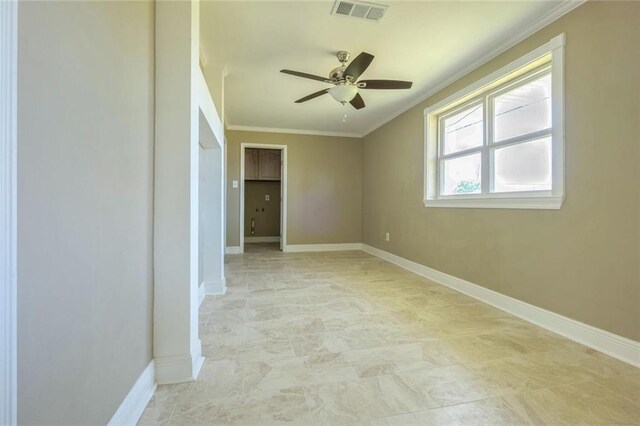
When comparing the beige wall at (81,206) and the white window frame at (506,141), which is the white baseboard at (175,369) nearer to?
the beige wall at (81,206)

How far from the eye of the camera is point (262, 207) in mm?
7109

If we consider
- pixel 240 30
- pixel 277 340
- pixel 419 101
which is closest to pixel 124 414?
pixel 277 340

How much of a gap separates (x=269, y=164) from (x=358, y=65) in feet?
14.4

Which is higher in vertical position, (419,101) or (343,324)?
(419,101)

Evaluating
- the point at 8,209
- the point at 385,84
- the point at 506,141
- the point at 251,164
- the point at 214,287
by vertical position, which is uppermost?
the point at 385,84

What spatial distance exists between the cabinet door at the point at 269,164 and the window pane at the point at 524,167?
4719 millimetres

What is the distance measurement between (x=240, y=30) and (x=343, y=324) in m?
2.66

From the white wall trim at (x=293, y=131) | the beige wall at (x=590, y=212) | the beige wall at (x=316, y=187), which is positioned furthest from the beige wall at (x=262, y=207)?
the beige wall at (x=590, y=212)

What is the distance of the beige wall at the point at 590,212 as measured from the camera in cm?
170

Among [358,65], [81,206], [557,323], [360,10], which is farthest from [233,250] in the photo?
[557,323]

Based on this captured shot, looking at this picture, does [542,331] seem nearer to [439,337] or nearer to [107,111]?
[439,337]

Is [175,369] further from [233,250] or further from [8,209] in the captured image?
[233,250]

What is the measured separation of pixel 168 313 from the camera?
1440 millimetres

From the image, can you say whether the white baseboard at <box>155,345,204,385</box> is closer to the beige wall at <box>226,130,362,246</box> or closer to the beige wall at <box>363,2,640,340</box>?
the beige wall at <box>363,2,640,340</box>
